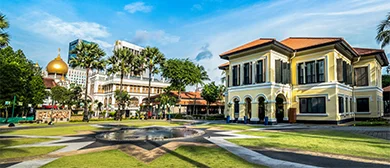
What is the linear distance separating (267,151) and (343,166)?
2702 mm

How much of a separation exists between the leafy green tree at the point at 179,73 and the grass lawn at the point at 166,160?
3462 centimetres

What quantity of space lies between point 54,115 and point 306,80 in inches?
1281

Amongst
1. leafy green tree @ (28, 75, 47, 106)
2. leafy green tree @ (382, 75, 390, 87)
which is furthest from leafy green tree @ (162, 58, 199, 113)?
leafy green tree @ (382, 75, 390, 87)

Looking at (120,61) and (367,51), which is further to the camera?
(120,61)

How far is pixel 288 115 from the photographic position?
971 inches

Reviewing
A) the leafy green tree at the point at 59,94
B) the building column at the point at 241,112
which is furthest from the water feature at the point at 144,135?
the leafy green tree at the point at 59,94

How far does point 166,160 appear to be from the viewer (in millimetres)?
7156

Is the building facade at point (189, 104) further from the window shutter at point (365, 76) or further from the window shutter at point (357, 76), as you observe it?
the window shutter at point (365, 76)

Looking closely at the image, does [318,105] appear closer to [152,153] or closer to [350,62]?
[350,62]

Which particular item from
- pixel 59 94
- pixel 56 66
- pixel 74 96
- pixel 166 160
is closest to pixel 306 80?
pixel 166 160

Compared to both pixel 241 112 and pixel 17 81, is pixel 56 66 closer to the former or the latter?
pixel 17 81

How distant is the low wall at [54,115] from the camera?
28.5 meters

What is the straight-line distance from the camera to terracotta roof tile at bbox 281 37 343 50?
74.7ft

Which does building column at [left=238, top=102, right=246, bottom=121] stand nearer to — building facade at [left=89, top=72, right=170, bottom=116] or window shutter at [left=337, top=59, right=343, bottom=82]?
window shutter at [left=337, top=59, right=343, bottom=82]
